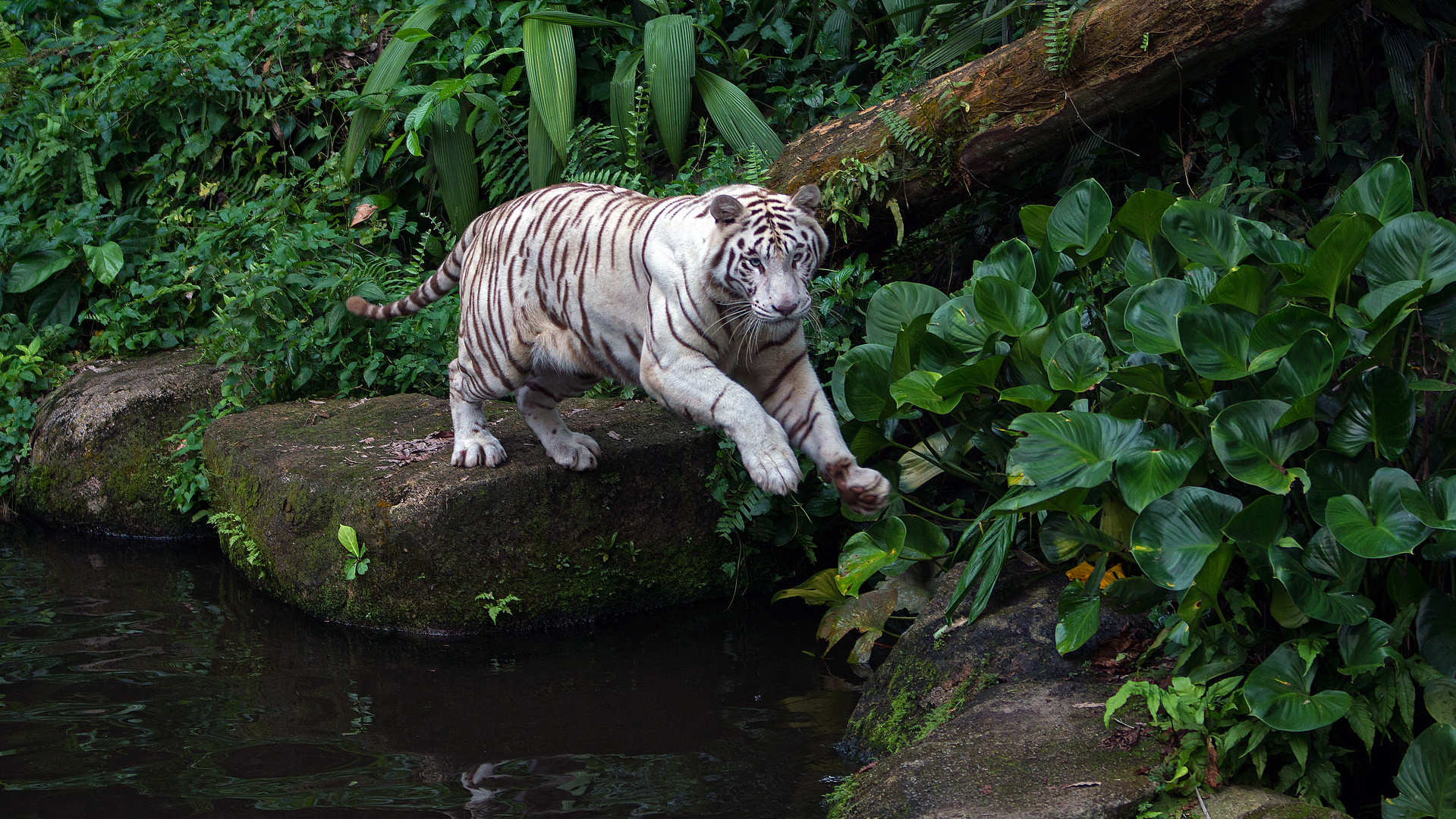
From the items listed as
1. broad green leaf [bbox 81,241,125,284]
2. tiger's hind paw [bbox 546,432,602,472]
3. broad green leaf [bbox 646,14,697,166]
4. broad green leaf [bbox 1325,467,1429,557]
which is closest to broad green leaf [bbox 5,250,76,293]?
broad green leaf [bbox 81,241,125,284]

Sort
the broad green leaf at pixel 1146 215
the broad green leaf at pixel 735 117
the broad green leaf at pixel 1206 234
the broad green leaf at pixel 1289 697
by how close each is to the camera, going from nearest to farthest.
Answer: the broad green leaf at pixel 1289 697 → the broad green leaf at pixel 1206 234 → the broad green leaf at pixel 1146 215 → the broad green leaf at pixel 735 117

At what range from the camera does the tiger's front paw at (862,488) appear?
10.2 ft

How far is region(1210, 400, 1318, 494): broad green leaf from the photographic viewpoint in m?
2.43

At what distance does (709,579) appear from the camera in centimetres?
464

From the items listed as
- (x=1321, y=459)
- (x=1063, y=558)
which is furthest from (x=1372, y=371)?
(x=1063, y=558)

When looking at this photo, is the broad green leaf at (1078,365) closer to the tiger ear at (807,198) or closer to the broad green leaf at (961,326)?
the broad green leaf at (961,326)

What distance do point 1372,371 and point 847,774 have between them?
1689 millimetres

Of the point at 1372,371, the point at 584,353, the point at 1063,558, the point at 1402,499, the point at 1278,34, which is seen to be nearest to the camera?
the point at 1402,499

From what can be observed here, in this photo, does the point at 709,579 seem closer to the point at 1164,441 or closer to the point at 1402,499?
the point at 1164,441

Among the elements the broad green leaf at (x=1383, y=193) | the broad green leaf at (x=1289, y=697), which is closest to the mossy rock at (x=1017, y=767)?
the broad green leaf at (x=1289, y=697)

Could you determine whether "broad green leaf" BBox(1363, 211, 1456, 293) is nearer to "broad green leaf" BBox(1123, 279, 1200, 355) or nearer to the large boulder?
"broad green leaf" BBox(1123, 279, 1200, 355)

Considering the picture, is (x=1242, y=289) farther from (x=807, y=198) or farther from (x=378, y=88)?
(x=378, y=88)

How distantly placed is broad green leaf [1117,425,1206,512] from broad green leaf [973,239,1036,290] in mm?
797

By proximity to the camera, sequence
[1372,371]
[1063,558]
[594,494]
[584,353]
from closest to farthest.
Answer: [1372,371]
[1063,558]
[584,353]
[594,494]
